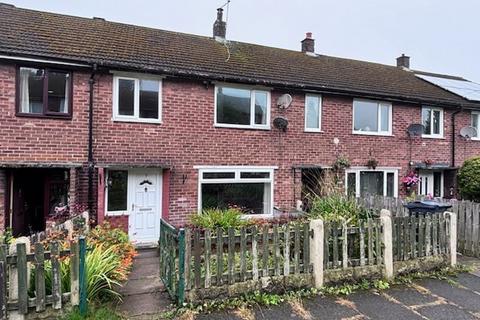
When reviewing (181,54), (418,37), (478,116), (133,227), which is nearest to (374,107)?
(478,116)

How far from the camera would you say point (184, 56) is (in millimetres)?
11680

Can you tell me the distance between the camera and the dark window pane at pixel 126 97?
974 centimetres

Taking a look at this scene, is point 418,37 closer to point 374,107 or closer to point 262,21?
point 262,21

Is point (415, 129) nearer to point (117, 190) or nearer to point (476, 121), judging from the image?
point (476, 121)

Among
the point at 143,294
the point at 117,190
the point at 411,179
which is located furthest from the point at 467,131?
the point at 143,294

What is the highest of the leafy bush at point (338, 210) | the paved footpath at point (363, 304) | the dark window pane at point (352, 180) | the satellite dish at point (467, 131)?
the satellite dish at point (467, 131)

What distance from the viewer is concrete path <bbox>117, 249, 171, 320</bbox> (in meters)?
4.94

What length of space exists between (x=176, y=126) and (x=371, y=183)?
7686 mm

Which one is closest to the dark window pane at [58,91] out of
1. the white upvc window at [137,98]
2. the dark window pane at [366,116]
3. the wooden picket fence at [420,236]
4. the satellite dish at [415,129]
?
the white upvc window at [137,98]

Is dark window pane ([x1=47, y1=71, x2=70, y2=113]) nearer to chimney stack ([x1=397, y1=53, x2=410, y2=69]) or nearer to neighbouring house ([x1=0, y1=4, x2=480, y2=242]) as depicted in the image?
neighbouring house ([x1=0, y1=4, x2=480, y2=242])

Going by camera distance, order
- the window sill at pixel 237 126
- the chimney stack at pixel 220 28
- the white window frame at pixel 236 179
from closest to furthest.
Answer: the white window frame at pixel 236 179
the window sill at pixel 237 126
the chimney stack at pixel 220 28

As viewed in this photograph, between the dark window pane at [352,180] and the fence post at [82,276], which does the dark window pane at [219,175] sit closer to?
the dark window pane at [352,180]

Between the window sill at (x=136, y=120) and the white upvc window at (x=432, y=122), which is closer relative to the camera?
the window sill at (x=136, y=120)

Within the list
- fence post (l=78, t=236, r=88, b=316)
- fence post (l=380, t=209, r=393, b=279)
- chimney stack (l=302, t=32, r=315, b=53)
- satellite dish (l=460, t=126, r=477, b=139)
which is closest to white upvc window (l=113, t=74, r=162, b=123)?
fence post (l=78, t=236, r=88, b=316)
